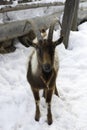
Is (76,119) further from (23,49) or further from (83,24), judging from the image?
(83,24)

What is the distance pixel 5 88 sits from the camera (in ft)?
21.9

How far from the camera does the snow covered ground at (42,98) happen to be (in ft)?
18.8

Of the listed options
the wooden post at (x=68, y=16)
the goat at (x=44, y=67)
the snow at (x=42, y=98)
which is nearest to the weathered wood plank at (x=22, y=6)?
the wooden post at (x=68, y=16)

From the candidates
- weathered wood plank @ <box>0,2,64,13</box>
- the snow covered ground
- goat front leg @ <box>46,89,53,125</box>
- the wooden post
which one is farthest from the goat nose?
the wooden post

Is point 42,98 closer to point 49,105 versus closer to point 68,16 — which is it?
point 49,105

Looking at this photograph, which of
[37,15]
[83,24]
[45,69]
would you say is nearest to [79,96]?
[45,69]

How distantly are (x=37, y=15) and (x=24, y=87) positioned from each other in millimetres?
2883

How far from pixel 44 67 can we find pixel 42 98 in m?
1.49

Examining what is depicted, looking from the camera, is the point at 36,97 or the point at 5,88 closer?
the point at 36,97

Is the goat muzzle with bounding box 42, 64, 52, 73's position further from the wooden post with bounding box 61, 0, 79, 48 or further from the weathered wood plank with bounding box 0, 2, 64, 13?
the wooden post with bounding box 61, 0, 79, 48

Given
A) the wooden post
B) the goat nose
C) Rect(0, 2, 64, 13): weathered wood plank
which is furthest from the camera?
the wooden post

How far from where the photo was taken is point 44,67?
5.02 meters

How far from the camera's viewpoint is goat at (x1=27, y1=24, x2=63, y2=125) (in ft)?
16.5

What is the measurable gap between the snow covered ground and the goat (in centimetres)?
23
